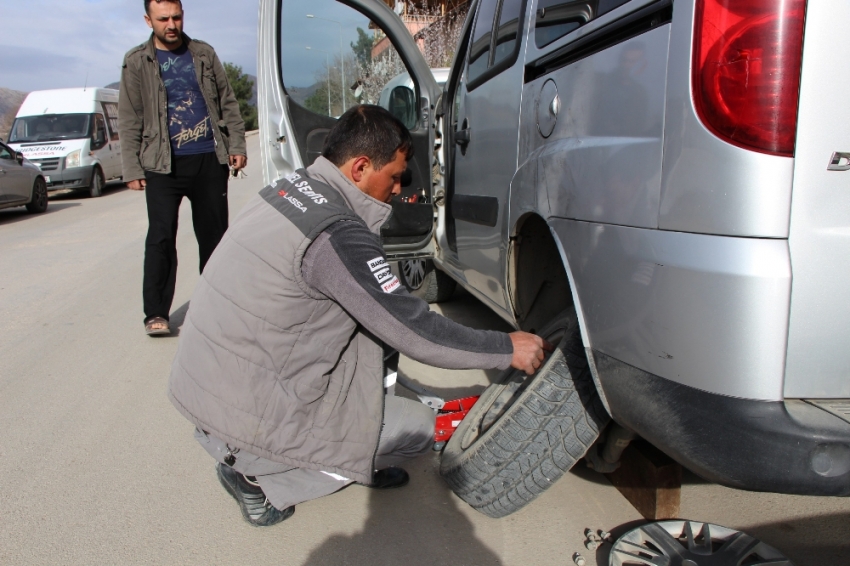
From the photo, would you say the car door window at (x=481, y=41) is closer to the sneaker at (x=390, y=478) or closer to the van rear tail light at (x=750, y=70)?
the van rear tail light at (x=750, y=70)

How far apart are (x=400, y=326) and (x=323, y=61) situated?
3.02 m

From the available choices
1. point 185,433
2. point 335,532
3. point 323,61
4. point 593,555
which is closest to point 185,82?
point 323,61

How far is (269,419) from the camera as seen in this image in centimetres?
193

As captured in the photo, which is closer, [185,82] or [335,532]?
[335,532]

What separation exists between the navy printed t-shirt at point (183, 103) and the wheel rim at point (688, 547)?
325 centimetres

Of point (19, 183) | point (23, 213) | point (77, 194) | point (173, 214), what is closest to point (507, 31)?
point (173, 214)

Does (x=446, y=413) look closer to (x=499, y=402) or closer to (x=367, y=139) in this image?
(x=499, y=402)

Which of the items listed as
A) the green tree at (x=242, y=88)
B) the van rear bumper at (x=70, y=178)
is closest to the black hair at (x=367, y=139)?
the van rear bumper at (x=70, y=178)

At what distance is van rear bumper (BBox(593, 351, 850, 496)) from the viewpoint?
3.94 feet

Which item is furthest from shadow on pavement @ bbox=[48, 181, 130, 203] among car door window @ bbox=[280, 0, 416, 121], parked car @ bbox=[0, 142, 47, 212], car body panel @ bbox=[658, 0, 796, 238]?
car body panel @ bbox=[658, 0, 796, 238]

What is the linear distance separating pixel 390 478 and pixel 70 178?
12.7 metres

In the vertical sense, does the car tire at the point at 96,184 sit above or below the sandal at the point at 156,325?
above

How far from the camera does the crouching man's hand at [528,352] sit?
189 centimetres

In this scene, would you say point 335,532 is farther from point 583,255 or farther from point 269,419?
point 583,255
